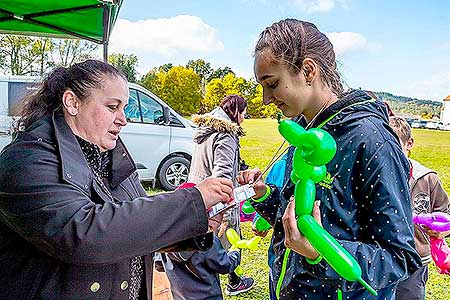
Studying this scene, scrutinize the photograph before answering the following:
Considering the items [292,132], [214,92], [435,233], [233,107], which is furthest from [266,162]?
[214,92]

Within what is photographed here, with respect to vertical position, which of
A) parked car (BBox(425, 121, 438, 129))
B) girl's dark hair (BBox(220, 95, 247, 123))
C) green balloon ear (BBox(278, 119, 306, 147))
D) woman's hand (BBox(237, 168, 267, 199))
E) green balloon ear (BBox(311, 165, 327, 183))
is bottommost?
parked car (BBox(425, 121, 438, 129))

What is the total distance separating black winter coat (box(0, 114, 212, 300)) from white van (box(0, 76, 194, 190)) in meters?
5.95

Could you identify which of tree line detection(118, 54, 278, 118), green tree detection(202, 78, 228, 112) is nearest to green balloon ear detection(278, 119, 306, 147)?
tree line detection(118, 54, 278, 118)

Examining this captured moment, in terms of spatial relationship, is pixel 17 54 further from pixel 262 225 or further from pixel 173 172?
pixel 262 225

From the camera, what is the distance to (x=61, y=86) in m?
1.40

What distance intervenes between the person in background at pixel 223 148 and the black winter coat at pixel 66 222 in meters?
2.26

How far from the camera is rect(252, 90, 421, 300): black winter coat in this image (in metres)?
1.18

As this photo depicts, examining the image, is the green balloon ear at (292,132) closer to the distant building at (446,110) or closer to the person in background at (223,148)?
the person in background at (223,148)

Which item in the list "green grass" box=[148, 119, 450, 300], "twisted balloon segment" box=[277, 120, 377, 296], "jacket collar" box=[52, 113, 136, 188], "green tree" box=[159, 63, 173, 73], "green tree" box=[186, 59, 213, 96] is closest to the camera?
"twisted balloon segment" box=[277, 120, 377, 296]

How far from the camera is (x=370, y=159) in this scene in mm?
1208

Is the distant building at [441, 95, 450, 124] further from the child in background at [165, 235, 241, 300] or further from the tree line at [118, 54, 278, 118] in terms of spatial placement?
the child in background at [165, 235, 241, 300]

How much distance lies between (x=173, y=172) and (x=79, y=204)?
6.65 m

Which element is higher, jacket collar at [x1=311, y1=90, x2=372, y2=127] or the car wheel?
jacket collar at [x1=311, y1=90, x2=372, y2=127]

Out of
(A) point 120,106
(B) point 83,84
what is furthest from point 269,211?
(B) point 83,84
